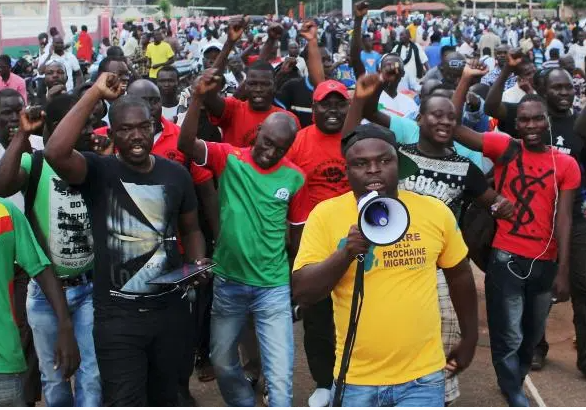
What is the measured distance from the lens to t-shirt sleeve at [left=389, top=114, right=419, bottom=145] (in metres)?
5.86

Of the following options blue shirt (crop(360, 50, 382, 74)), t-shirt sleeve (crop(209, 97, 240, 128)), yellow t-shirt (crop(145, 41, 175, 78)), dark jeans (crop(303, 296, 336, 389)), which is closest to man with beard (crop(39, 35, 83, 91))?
yellow t-shirt (crop(145, 41, 175, 78))

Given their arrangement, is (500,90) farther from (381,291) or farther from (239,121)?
(381,291)

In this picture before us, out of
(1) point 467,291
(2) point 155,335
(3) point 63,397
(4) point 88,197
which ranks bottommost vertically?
(3) point 63,397

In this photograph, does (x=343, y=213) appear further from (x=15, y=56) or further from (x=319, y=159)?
(x=15, y=56)

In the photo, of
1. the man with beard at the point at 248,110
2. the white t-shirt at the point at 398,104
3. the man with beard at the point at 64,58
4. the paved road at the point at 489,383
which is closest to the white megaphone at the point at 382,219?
the paved road at the point at 489,383

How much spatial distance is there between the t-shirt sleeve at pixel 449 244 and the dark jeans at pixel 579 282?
9.09ft

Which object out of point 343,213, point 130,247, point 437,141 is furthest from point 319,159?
point 343,213

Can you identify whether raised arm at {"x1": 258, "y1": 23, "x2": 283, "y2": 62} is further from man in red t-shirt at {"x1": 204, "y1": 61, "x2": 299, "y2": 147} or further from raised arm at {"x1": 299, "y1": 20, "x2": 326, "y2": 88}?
man in red t-shirt at {"x1": 204, "y1": 61, "x2": 299, "y2": 147}

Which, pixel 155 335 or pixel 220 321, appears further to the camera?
pixel 220 321

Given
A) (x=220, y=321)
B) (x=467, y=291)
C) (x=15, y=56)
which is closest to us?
(x=467, y=291)

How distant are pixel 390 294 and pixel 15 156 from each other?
194cm

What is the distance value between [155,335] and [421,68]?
10953 mm

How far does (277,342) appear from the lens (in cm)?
555

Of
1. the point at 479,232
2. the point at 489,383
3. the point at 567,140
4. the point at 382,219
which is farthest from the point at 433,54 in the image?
the point at 382,219
